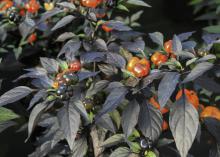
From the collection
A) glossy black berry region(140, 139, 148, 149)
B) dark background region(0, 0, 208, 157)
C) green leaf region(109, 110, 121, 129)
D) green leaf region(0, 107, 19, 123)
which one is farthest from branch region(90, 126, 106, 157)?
dark background region(0, 0, 208, 157)

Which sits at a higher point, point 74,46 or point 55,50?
point 74,46

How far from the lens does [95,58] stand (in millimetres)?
1470

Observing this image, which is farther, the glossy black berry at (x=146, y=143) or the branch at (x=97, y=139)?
the branch at (x=97, y=139)

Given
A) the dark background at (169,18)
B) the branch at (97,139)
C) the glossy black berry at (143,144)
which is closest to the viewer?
the glossy black berry at (143,144)

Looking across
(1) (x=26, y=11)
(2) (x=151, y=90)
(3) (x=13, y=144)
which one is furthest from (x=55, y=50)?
(2) (x=151, y=90)

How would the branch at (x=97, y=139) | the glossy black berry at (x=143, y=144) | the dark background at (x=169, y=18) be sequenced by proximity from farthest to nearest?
the dark background at (x=169, y=18) → the branch at (x=97, y=139) → the glossy black berry at (x=143, y=144)

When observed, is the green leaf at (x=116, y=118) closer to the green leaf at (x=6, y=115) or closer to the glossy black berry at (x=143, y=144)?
the glossy black berry at (x=143, y=144)

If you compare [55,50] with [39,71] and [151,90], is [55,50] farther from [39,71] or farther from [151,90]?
[151,90]

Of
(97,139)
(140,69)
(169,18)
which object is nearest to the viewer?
(140,69)

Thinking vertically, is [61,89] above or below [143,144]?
above

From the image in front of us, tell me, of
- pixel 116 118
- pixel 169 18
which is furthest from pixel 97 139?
pixel 169 18

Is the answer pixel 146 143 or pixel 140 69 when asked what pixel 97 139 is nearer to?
pixel 146 143

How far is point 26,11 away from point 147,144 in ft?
3.94

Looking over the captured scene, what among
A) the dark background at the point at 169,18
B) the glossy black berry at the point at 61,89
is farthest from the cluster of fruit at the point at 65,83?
the dark background at the point at 169,18
